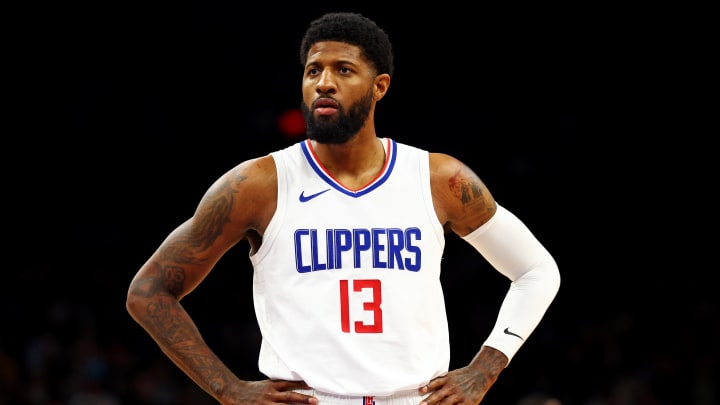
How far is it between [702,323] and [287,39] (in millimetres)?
5098

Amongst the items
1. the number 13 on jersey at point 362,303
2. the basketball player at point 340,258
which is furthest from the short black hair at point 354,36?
the number 13 on jersey at point 362,303

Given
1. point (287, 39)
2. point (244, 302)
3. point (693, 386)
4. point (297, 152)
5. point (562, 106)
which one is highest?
point (287, 39)

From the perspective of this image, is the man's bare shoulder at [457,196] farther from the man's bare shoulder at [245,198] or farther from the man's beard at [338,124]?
the man's bare shoulder at [245,198]

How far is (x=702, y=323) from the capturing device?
25.8ft

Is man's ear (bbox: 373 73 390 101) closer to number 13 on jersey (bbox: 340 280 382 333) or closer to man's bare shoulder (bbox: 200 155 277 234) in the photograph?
man's bare shoulder (bbox: 200 155 277 234)

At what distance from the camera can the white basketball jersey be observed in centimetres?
310

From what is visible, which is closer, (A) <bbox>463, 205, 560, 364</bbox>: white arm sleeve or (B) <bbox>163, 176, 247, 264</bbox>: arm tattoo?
(B) <bbox>163, 176, 247, 264</bbox>: arm tattoo

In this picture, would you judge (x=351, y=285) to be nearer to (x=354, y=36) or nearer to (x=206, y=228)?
(x=206, y=228)

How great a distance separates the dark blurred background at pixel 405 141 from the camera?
7953mm

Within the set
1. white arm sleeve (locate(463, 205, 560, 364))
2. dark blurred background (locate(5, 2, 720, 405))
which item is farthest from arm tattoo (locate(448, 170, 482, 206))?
dark blurred background (locate(5, 2, 720, 405))

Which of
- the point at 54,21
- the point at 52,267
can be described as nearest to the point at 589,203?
the point at 52,267

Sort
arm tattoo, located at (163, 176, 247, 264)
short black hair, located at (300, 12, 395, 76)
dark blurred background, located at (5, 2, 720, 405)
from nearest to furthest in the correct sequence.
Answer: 1. arm tattoo, located at (163, 176, 247, 264)
2. short black hair, located at (300, 12, 395, 76)
3. dark blurred background, located at (5, 2, 720, 405)

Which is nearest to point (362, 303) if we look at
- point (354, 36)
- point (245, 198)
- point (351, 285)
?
point (351, 285)

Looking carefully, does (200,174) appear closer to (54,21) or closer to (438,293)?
(54,21)
